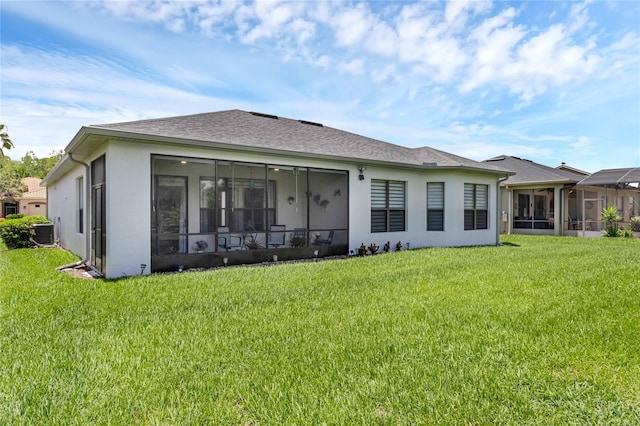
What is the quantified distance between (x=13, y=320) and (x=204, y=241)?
18.0 feet

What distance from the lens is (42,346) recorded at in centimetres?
372

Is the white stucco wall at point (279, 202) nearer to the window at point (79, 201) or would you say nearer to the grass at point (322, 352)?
the window at point (79, 201)

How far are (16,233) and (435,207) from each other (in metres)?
15.3

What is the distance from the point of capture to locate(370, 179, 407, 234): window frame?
11859mm

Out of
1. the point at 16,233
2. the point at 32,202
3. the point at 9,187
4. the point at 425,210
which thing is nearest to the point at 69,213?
the point at 16,233

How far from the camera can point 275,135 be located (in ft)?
36.6

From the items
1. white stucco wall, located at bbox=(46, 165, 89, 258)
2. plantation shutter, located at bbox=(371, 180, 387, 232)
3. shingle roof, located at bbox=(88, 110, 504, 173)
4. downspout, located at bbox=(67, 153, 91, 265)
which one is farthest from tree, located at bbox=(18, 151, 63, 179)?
plantation shutter, located at bbox=(371, 180, 387, 232)

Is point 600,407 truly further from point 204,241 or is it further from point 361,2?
point 361,2

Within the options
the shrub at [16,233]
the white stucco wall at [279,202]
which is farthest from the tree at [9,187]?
the shrub at [16,233]

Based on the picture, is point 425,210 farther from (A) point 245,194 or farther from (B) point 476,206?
(A) point 245,194

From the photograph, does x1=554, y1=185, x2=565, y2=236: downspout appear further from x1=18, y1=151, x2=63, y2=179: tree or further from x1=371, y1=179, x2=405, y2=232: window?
x1=18, y1=151, x2=63, y2=179: tree

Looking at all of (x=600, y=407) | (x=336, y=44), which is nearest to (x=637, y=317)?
(x=600, y=407)

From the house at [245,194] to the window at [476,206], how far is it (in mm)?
43

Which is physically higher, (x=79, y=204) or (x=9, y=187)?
(x=9, y=187)
